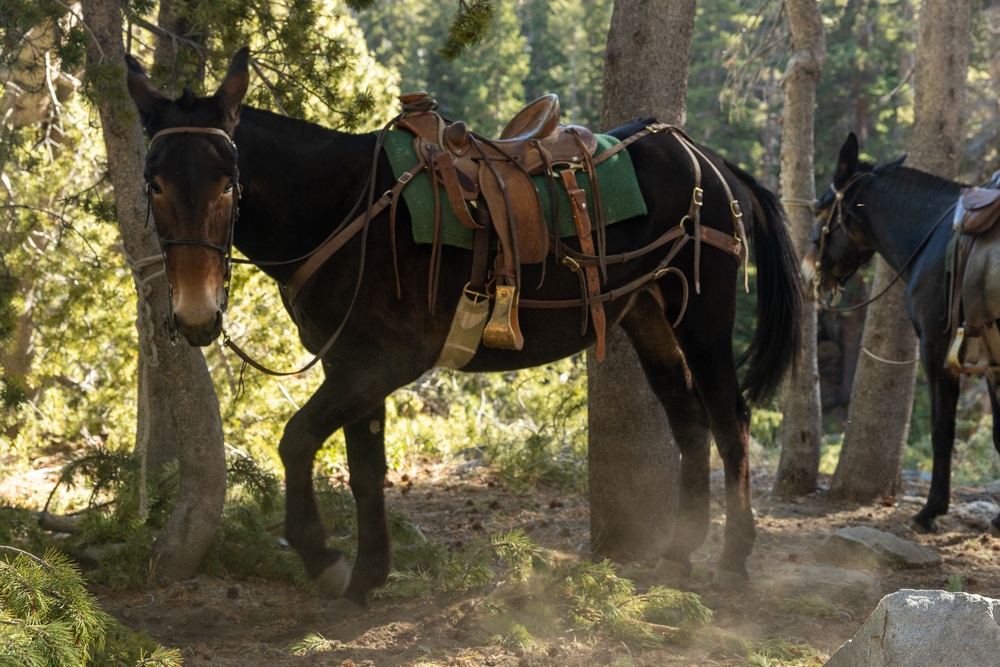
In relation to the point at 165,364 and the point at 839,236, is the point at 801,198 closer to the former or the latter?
the point at 839,236

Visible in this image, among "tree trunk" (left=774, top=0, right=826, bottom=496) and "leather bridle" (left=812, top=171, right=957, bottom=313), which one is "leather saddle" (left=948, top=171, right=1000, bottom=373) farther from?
"tree trunk" (left=774, top=0, right=826, bottom=496)

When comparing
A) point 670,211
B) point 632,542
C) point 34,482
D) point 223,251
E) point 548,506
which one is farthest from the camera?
point 34,482

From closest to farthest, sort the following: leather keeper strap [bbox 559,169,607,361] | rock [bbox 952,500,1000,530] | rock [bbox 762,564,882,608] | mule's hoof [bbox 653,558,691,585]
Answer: leather keeper strap [bbox 559,169,607,361] → rock [bbox 762,564,882,608] → mule's hoof [bbox 653,558,691,585] → rock [bbox 952,500,1000,530]

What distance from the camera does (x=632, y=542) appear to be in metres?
5.52

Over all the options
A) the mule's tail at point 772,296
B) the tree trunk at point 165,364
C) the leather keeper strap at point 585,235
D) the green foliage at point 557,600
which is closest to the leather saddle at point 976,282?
the mule's tail at point 772,296

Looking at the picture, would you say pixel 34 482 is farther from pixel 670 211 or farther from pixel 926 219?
pixel 926 219

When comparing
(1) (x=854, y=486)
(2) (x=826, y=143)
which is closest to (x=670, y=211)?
(1) (x=854, y=486)

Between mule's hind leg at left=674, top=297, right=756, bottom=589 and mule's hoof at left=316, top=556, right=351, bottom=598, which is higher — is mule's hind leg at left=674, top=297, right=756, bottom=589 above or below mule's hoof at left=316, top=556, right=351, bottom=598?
above

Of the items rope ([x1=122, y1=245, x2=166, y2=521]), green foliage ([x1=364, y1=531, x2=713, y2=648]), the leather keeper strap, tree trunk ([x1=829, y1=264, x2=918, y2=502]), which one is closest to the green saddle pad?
the leather keeper strap

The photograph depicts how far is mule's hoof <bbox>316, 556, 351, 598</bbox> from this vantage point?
169 inches

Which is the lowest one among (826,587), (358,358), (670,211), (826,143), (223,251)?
(826,587)

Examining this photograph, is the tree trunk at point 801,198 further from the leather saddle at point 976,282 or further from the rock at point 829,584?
the rock at point 829,584

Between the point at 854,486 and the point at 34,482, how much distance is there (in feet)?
23.1

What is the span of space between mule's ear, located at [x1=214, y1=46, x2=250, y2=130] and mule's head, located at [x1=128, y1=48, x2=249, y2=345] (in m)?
0.02
